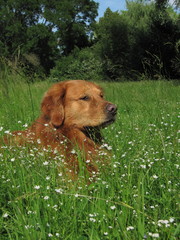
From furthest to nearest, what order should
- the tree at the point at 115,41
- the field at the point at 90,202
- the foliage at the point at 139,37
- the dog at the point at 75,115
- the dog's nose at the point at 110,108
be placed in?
the tree at the point at 115,41 < the foliage at the point at 139,37 < the dog's nose at the point at 110,108 < the dog at the point at 75,115 < the field at the point at 90,202

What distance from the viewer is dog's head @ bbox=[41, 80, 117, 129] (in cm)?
355

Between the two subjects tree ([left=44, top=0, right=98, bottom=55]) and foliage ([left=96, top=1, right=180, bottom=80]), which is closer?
foliage ([left=96, top=1, right=180, bottom=80])

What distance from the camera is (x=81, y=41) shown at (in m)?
43.1

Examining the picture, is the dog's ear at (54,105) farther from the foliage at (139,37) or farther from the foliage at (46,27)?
the foliage at (46,27)

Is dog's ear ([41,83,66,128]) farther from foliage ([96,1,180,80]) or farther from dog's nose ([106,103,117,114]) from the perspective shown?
foliage ([96,1,180,80])

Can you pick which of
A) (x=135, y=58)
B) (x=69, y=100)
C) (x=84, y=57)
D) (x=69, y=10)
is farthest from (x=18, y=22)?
(x=69, y=100)

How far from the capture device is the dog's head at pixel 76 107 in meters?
3.55

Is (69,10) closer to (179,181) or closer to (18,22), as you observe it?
(18,22)

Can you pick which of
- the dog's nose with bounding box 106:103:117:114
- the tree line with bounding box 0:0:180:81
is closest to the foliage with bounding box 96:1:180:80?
the tree line with bounding box 0:0:180:81

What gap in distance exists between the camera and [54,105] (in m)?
3.61

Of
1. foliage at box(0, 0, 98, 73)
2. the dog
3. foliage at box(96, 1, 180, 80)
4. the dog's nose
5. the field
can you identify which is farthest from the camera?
foliage at box(0, 0, 98, 73)

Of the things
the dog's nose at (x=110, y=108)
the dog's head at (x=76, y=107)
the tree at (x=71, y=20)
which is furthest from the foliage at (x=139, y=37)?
the dog's nose at (x=110, y=108)

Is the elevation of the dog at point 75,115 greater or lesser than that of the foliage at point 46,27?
lesser

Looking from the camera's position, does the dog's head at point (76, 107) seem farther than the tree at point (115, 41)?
No
